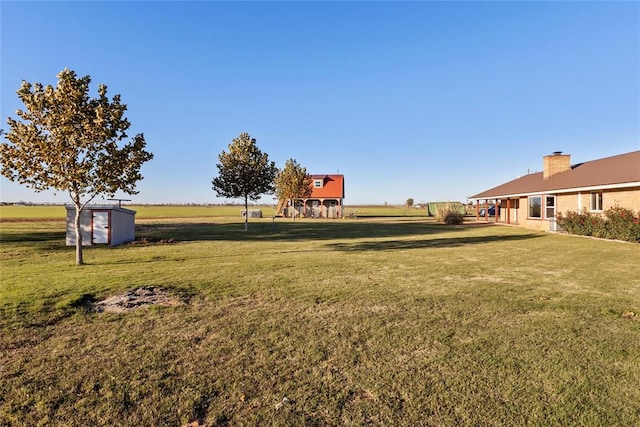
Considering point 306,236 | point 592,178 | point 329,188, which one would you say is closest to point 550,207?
point 592,178

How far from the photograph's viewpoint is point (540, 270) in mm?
10430

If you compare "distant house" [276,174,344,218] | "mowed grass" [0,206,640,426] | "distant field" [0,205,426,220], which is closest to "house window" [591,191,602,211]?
"mowed grass" [0,206,640,426]

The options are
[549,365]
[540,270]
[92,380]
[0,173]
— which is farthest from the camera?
[0,173]

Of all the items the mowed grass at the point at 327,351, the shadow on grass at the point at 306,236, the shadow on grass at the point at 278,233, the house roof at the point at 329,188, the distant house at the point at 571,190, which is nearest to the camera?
the mowed grass at the point at 327,351

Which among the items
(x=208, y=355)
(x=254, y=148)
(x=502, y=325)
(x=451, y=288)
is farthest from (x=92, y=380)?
(x=254, y=148)

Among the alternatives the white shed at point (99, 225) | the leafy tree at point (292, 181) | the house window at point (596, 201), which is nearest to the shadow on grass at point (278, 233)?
the white shed at point (99, 225)

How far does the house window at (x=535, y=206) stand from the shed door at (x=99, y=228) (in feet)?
90.9

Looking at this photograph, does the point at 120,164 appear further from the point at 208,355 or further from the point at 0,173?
the point at 208,355

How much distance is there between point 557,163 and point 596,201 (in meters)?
8.18

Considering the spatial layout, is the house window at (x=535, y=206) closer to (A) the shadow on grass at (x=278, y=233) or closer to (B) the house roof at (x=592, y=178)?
(B) the house roof at (x=592, y=178)

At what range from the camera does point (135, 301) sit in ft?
23.0

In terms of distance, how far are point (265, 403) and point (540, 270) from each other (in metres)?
9.69

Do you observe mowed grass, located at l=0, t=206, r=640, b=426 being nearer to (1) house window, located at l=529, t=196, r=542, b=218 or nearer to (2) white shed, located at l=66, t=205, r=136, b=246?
(2) white shed, located at l=66, t=205, r=136, b=246

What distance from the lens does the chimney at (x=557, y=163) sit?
2834cm
